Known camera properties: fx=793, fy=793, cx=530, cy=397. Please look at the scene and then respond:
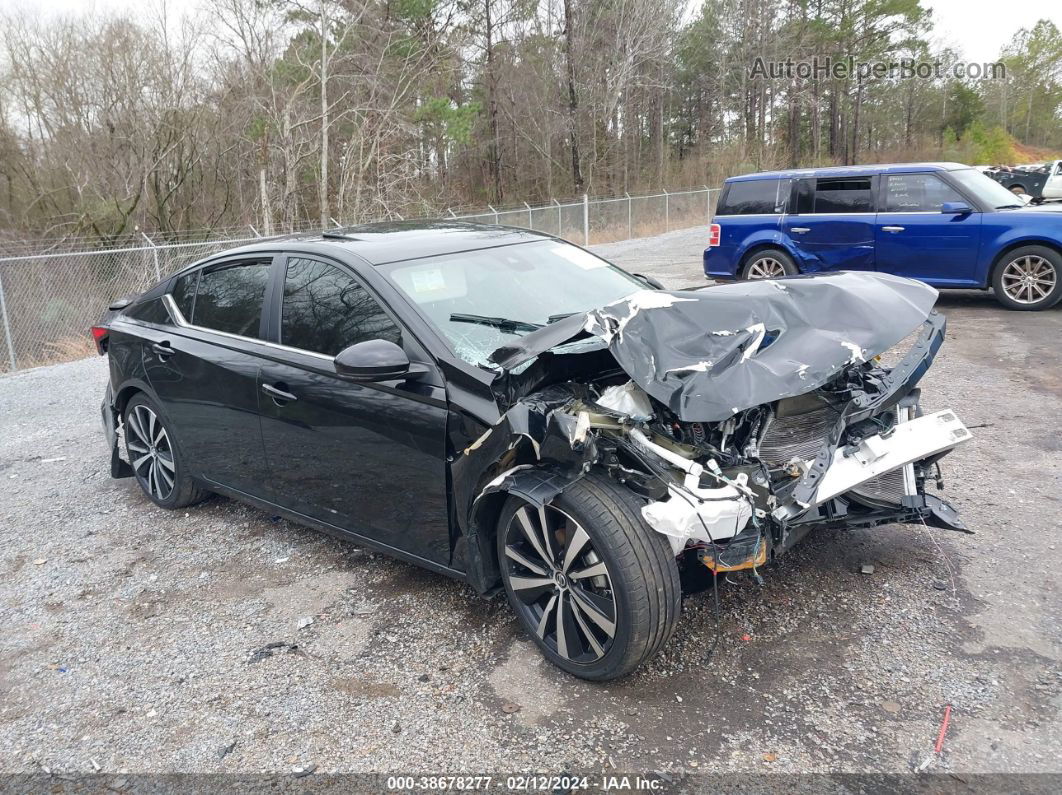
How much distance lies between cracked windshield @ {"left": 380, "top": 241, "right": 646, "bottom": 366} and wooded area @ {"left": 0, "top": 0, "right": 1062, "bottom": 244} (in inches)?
616

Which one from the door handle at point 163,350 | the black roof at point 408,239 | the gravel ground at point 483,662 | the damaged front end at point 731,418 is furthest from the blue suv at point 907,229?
the door handle at point 163,350

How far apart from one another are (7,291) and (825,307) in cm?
1131

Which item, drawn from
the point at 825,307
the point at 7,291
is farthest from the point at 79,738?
the point at 7,291

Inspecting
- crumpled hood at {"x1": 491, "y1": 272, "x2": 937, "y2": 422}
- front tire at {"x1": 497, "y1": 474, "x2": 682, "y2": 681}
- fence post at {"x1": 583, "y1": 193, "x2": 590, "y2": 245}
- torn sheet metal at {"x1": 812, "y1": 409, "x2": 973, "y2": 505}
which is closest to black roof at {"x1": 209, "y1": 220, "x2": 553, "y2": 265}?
crumpled hood at {"x1": 491, "y1": 272, "x2": 937, "y2": 422}

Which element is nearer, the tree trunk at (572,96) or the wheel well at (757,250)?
the wheel well at (757,250)

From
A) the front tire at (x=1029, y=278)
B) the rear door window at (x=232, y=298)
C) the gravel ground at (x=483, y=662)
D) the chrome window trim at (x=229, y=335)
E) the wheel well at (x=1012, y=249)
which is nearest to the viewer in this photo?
the gravel ground at (x=483, y=662)

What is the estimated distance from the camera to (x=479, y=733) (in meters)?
2.78

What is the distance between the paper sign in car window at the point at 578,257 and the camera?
443 cm

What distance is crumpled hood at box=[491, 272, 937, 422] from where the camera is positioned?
9.41 ft

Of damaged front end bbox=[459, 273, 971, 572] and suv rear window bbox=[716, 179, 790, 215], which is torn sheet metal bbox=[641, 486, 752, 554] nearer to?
damaged front end bbox=[459, 273, 971, 572]

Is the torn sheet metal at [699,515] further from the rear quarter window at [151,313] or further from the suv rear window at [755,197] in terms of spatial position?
the suv rear window at [755,197]

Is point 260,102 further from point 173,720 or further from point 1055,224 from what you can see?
point 173,720

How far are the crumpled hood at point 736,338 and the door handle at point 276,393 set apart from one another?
128cm

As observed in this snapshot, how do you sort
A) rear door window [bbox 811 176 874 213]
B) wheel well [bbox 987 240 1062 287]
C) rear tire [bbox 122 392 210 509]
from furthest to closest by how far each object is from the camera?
rear door window [bbox 811 176 874 213] → wheel well [bbox 987 240 1062 287] → rear tire [bbox 122 392 210 509]
